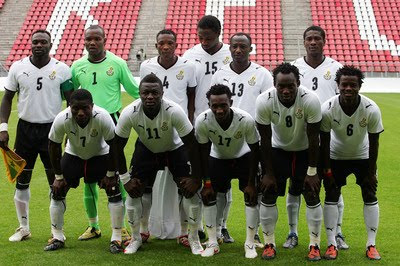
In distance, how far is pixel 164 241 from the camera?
7031 millimetres

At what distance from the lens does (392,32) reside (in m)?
30.0

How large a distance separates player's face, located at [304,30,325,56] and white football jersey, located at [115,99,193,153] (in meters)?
1.45

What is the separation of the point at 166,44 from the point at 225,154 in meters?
1.34

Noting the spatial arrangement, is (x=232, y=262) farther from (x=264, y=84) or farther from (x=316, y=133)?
(x=264, y=84)

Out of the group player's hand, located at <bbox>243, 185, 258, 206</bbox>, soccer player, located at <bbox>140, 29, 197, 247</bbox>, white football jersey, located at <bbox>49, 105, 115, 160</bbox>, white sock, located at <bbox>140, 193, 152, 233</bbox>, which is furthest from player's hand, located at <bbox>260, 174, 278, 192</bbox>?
white football jersey, located at <bbox>49, 105, 115, 160</bbox>

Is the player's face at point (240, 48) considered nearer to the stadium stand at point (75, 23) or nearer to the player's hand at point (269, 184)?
the player's hand at point (269, 184)

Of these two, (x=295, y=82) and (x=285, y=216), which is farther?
(x=285, y=216)

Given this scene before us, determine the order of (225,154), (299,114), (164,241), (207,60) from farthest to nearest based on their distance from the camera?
1. (207,60)
2. (164,241)
3. (225,154)
4. (299,114)

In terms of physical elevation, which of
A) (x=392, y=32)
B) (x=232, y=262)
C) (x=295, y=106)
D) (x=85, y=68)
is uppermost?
(x=392, y=32)

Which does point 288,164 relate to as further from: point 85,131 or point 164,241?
point 85,131

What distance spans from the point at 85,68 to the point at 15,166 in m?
1.23

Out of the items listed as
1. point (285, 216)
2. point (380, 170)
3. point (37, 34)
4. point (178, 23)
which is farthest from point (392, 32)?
point (37, 34)

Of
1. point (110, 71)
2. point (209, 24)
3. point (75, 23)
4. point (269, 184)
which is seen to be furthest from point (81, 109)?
point (75, 23)

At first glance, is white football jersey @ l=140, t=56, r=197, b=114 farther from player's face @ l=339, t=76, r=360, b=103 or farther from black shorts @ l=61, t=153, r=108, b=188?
player's face @ l=339, t=76, r=360, b=103
